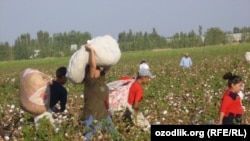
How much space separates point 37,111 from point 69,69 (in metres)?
0.86

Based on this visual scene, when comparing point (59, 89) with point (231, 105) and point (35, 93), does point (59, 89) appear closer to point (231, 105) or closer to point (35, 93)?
point (35, 93)

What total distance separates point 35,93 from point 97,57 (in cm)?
111

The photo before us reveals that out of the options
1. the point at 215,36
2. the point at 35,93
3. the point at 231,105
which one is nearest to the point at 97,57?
the point at 35,93

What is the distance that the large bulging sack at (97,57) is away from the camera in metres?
5.49

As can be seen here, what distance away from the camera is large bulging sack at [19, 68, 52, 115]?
620 cm

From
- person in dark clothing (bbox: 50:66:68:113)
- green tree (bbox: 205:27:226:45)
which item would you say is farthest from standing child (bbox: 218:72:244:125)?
green tree (bbox: 205:27:226:45)

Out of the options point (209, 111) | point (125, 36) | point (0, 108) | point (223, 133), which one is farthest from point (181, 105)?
point (125, 36)

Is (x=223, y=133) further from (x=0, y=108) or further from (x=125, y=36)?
(x=125, y=36)

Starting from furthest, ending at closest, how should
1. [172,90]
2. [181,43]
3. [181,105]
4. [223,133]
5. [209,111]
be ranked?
[181,43]
[172,90]
[181,105]
[209,111]
[223,133]

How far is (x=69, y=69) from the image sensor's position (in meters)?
5.60

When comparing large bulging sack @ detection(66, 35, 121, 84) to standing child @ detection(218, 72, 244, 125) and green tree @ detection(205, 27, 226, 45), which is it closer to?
standing child @ detection(218, 72, 244, 125)

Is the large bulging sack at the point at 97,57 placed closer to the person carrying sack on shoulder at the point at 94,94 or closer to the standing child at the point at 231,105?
the person carrying sack on shoulder at the point at 94,94

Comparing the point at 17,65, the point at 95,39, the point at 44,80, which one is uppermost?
the point at 95,39

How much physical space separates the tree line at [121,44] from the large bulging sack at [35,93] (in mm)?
75595
